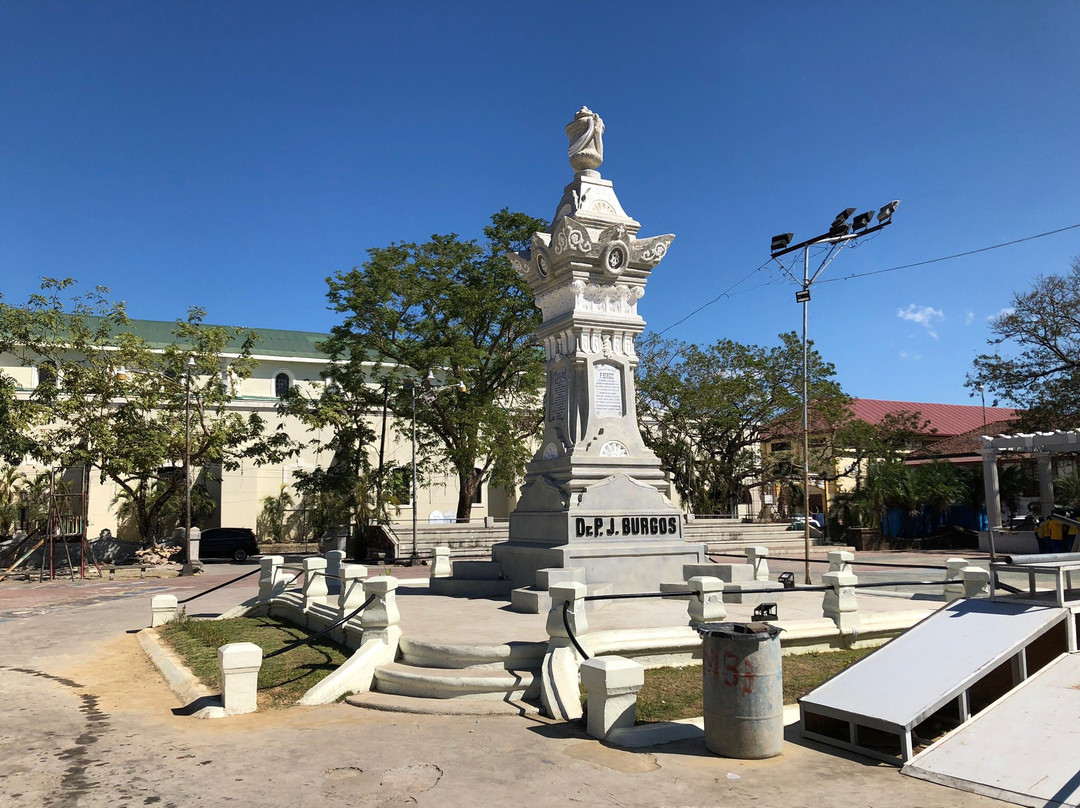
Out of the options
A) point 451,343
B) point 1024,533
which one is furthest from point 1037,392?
point 451,343

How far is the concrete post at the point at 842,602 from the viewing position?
11469 mm

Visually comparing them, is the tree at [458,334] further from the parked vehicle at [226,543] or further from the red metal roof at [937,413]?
the red metal roof at [937,413]

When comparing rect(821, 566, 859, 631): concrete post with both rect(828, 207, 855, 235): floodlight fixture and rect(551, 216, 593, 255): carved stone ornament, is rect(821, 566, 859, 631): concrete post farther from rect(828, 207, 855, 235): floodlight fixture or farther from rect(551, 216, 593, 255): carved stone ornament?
rect(828, 207, 855, 235): floodlight fixture

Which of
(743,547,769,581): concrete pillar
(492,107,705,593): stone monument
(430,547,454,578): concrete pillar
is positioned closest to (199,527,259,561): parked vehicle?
(430,547,454,578): concrete pillar

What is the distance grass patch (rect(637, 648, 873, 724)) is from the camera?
8.34 meters

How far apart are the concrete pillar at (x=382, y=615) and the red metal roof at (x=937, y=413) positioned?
51822mm

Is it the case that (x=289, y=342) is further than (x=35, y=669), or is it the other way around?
(x=289, y=342)

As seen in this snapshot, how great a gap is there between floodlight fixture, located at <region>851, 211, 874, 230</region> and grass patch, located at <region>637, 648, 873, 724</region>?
16427mm

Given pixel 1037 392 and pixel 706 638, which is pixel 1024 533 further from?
pixel 706 638

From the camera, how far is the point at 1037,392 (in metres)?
36.9

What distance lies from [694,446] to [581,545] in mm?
30352

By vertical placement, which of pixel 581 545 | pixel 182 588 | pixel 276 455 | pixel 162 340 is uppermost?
pixel 162 340

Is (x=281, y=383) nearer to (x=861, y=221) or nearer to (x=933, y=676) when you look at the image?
(x=861, y=221)

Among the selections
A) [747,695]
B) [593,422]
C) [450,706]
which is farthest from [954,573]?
[450,706]
